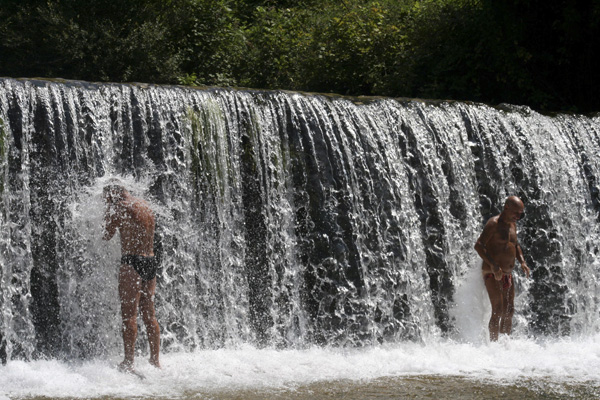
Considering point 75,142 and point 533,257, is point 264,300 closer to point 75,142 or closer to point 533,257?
point 75,142

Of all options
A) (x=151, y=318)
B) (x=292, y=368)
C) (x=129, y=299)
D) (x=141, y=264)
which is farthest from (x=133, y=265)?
(x=292, y=368)

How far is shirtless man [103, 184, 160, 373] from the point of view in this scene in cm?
726

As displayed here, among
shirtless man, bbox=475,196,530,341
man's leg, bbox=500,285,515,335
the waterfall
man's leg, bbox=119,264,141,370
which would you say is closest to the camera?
man's leg, bbox=119,264,141,370

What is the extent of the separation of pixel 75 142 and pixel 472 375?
422 centimetres

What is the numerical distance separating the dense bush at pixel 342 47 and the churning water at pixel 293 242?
11.2 ft

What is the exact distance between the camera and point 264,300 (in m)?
8.78

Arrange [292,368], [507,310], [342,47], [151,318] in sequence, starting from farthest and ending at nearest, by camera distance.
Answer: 1. [342,47]
2. [507,310]
3. [292,368]
4. [151,318]

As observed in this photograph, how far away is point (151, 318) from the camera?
24.3ft

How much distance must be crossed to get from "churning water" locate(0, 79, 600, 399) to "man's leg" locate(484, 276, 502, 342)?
0.82ft

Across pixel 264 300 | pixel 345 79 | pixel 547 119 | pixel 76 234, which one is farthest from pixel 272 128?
pixel 345 79

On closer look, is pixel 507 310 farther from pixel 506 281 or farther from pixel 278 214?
pixel 278 214

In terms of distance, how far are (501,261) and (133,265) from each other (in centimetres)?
383

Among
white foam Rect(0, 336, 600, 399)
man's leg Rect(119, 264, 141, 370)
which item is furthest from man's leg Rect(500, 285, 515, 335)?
man's leg Rect(119, 264, 141, 370)

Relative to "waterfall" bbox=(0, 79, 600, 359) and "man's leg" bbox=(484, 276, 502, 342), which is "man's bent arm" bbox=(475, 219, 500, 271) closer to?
"man's leg" bbox=(484, 276, 502, 342)
